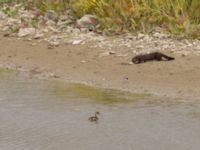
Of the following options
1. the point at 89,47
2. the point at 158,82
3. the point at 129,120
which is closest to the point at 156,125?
the point at 129,120

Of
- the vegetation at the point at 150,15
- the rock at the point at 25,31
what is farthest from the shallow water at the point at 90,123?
the rock at the point at 25,31

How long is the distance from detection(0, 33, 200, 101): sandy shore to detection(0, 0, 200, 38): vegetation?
1.95ft

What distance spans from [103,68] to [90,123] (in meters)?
2.14

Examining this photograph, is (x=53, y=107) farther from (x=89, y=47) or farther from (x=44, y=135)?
(x=89, y=47)

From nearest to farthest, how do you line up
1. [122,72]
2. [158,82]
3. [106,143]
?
[106,143] < [158,82] < [122,72]

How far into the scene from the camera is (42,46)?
9.27 meters

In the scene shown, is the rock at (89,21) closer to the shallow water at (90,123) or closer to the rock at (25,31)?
the rock at (25,31)

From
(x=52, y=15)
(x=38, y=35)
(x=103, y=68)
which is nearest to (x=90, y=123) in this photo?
(x=103, y=68)

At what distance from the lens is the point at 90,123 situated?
19.2ft

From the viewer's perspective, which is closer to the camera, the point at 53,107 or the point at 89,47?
the point at 53,107

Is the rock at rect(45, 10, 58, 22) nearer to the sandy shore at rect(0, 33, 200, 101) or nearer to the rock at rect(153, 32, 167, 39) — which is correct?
the sandy shore at rect(0, 33, 200, 101)

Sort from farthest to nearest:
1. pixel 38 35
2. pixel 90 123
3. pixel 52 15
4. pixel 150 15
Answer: pixel 52 15
pixel 38 35
pixel 150 15
pixel 90 123

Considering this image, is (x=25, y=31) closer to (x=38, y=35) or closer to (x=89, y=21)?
(x=38, y=35)

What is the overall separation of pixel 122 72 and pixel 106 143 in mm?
2427
